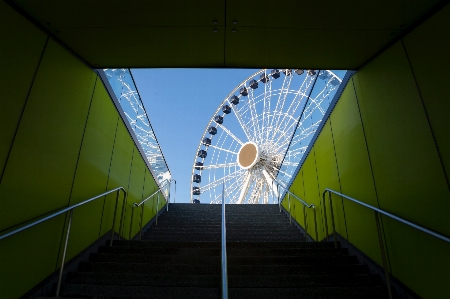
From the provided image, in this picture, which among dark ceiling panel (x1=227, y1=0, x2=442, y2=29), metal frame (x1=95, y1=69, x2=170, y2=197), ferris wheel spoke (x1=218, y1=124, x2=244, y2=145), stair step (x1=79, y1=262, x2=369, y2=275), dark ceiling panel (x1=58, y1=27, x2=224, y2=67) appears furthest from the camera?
ferris wheel spoke (x1=218, y1=124, x2=244, y2=145)

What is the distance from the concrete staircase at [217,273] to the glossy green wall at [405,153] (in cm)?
39

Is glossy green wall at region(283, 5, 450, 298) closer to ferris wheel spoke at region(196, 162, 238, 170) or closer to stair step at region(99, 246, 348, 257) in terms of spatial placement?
stair step at region(99, 246, 348, 257)

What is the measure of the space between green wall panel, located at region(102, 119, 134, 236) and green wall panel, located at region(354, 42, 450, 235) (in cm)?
350

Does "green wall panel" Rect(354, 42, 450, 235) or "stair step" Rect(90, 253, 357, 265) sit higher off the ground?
"green wall panel" Rect(354, 42, 450, 235)

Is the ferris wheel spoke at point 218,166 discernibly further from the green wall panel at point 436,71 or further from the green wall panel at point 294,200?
→ the green wall panel at point 436,71

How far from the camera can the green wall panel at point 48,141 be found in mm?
2240

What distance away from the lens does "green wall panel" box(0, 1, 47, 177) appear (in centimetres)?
212

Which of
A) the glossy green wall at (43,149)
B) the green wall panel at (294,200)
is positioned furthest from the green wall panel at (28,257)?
the green wall panel at (294,200)

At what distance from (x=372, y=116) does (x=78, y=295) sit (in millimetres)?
3405

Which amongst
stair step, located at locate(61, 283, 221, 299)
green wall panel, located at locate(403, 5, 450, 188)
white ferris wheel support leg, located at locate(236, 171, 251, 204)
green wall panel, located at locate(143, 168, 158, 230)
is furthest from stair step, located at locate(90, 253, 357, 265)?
white ferris wheel support leg, located at locate(236, 171, 251, 204)

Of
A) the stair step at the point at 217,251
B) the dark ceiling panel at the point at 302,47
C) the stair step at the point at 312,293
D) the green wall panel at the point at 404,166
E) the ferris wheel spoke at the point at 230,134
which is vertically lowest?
the stair step at the point at 312,293

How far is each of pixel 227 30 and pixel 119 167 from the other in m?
2.82

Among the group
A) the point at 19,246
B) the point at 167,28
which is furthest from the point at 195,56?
the point at 19,246

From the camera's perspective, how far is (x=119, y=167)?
A: 15.1 ft
